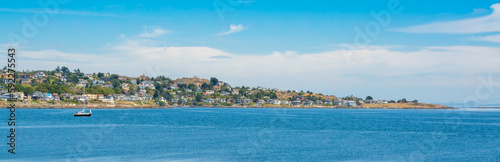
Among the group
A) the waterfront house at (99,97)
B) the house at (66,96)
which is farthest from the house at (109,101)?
the house at (66,96)

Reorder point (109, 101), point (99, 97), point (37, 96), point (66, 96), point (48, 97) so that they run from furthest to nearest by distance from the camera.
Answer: point (99, 97), point (109, 101), point (66, 96), point (48, 97), point (37, 96)

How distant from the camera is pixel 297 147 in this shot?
40.1 meters

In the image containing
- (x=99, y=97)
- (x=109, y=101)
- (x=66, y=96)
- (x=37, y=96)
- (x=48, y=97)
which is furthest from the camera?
(x=99, y=97)

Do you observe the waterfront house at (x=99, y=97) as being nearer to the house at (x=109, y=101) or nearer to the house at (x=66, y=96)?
the house at (x=109, y=101)

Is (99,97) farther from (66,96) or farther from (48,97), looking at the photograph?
(48,97)

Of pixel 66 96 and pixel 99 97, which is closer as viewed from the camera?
pixel 66 96

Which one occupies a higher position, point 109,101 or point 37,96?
point 37,96

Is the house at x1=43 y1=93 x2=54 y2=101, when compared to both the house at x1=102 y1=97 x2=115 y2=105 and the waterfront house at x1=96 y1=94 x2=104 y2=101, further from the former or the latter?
the house at x1=102 y1=97 x2=115 y2=105

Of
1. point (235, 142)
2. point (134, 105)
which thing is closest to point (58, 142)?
point (235, 142)

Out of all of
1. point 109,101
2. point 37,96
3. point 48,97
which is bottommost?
point 109,101

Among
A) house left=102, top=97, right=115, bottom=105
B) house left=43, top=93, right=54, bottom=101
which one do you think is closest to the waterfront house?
house left=102, top=97, right=115, bottom=105

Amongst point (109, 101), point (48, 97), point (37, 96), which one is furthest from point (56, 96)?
point (109, 101)

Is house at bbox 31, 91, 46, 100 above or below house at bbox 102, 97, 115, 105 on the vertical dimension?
above

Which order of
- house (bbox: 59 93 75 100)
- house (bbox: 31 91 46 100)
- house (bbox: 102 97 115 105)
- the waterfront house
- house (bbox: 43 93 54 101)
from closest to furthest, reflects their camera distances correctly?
house (bbox: 31 91 46 100) → house (bbox: 43 93 54 101) → house (bbox: 59 93 75 100) → house (bbox: 102 97 115 105) → the waterfront house
